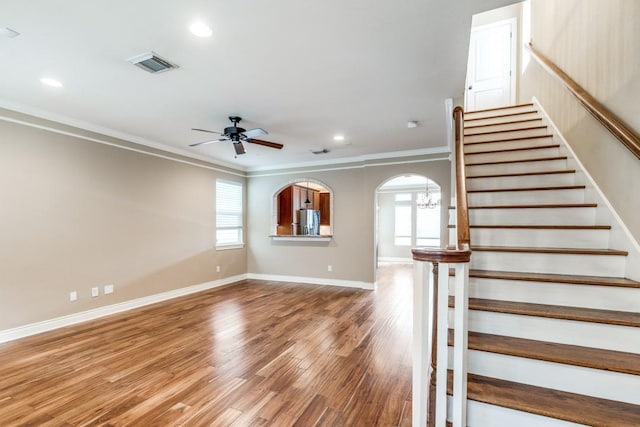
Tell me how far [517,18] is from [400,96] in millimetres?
4402

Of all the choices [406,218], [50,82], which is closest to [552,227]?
[50,82]

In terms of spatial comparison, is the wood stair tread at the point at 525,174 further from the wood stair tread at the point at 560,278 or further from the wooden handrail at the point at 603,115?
the wood stair tread at the point at 560,278

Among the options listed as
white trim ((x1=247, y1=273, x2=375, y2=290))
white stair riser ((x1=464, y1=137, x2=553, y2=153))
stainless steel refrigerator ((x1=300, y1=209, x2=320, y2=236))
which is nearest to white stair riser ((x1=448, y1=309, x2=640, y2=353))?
white stair riser ((x1=464, y1=137, x2=553, y2=153))

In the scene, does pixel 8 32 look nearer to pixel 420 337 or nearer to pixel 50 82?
pixel 50 82

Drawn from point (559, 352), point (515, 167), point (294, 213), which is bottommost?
point (559, 352)

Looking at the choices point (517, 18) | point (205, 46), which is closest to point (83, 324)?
point (205, 46)

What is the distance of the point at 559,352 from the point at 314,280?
5080 millimetres

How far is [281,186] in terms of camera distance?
690 cm

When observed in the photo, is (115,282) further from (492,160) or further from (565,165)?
(565,165)

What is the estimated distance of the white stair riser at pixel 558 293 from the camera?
181 cm

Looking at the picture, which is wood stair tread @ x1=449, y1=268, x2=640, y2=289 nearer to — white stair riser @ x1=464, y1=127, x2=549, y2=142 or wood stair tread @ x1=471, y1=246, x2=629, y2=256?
wood stair tread @ x1=471, y1=246, x2=629, y2=256

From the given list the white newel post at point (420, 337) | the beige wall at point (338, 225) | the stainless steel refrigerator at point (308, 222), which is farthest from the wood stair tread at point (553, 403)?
the stainless steel refrigerator at point (308, 222)

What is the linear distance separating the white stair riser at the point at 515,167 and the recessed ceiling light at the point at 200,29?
291 cm

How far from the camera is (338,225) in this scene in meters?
6.29
